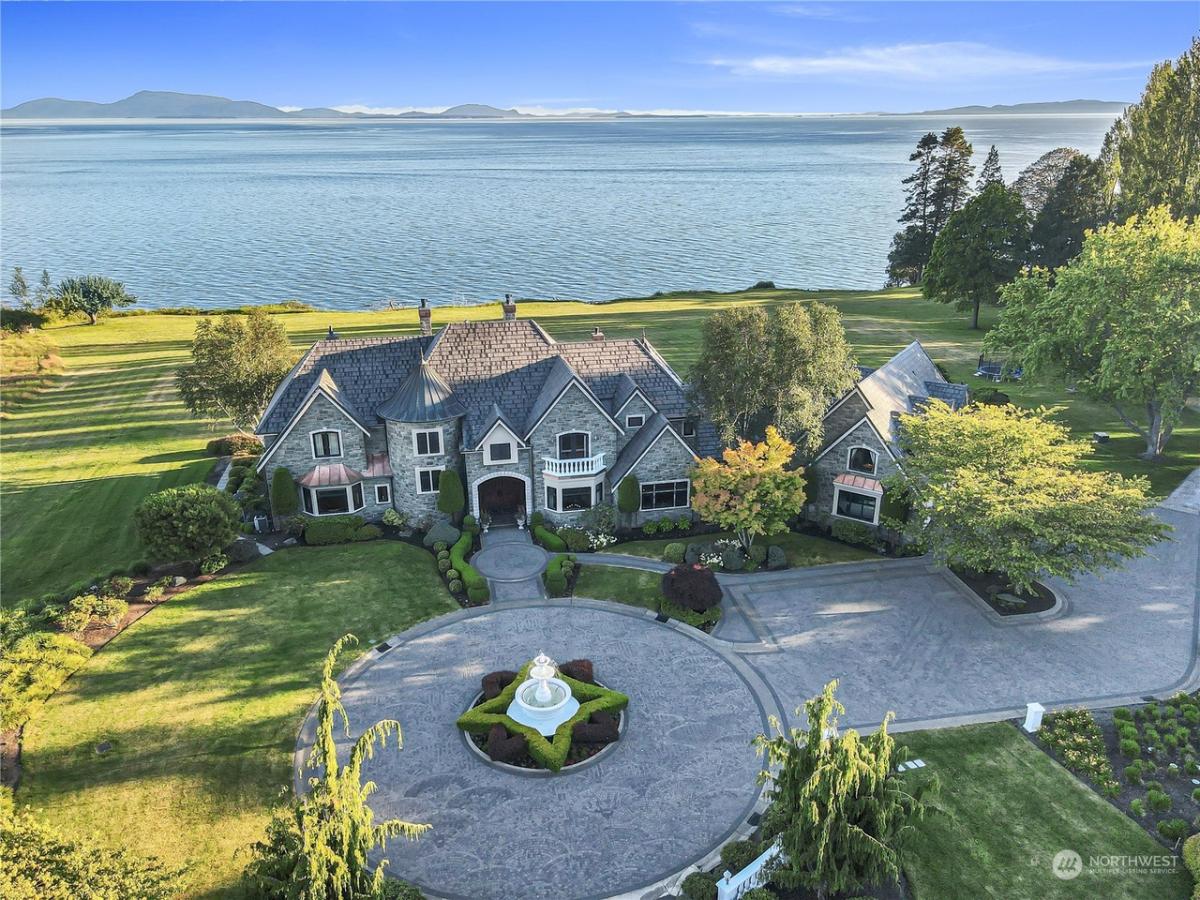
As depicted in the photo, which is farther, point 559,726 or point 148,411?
point 148,411

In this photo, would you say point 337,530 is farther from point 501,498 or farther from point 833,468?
point 833,468

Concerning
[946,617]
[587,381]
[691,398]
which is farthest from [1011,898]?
[587,381]

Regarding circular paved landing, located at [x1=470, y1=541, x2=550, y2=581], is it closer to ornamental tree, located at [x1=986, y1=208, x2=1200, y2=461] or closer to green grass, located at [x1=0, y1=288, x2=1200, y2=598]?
green grass, located at [x1=0, y1=288, x2=1200, y2=598]

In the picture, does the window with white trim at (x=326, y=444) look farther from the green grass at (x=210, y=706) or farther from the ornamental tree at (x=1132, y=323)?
the ornamental tree at (x=1132, y=323)

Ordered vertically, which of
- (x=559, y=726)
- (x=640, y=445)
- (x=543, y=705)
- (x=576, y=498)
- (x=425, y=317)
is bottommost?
(x=559, y=726)

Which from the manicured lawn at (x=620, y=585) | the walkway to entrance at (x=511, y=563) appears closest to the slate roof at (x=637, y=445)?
the manicured lawn at (x=620, y=585)

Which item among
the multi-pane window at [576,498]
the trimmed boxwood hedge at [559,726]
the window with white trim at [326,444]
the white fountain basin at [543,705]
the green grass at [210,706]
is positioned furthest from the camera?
the multi-pane window at [576,498]

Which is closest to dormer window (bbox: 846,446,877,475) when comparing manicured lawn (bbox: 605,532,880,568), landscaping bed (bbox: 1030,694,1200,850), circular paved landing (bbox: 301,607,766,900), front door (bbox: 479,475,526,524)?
manicured lawn (bbox: 605,532,880,568)

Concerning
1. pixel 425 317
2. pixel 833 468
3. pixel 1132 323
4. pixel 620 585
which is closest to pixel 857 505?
pixel 833 468
